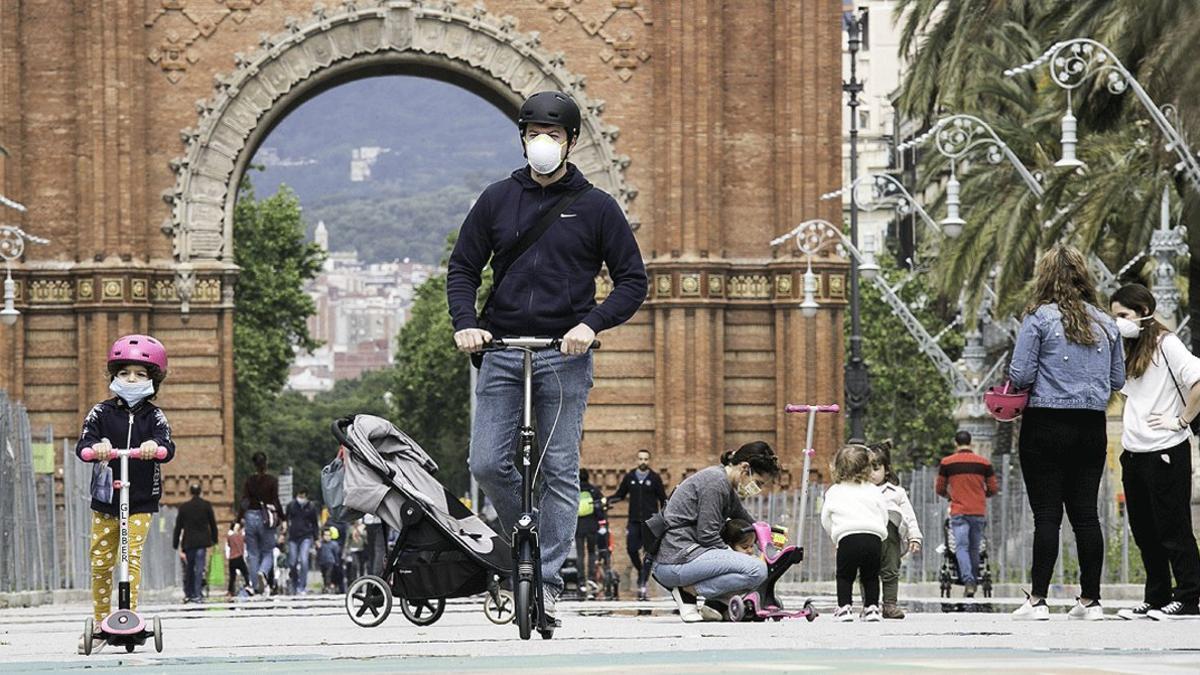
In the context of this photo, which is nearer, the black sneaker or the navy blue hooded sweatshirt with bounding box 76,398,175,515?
the navy blue hooded sweatshirt with bounding box 76,398,175,515

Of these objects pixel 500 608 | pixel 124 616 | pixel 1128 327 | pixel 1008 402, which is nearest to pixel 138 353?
pixel 124 616

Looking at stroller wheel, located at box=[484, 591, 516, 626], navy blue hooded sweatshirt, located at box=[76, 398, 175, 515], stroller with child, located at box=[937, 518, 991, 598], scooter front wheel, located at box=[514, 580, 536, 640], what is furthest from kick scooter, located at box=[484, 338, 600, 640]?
stroller with child, located at box=[937, 518, 991, 598]

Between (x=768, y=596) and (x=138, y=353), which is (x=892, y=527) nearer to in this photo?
(x=768, y=596)

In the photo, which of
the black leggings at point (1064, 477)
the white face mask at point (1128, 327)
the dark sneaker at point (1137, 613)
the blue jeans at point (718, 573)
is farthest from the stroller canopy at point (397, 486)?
the white face mask at point (1128, 327)

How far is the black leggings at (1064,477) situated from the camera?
15516 millimetres

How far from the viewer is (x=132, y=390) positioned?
14.2m

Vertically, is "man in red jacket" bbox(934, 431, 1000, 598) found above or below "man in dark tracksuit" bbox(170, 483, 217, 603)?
above

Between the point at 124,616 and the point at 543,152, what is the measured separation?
3.04 meters

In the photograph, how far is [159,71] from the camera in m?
42.0

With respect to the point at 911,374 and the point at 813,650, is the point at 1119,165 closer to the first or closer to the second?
the point at 813,650

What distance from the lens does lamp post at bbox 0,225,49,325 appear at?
40.3 metres

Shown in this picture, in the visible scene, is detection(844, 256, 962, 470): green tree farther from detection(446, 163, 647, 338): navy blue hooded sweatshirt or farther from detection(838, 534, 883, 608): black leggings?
detection(446, 163, 647, 338): navy blue hooded sweatshirt

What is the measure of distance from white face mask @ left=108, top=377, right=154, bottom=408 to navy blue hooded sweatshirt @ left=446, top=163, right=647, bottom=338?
74.9 inches

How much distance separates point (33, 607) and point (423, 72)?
58.3ft
